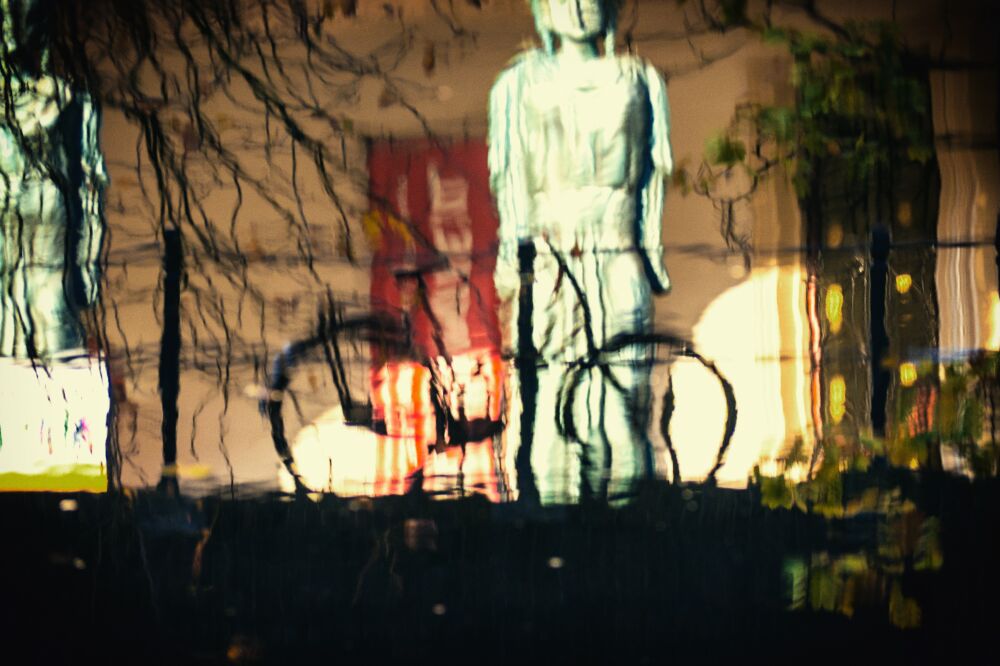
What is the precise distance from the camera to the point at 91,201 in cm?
277

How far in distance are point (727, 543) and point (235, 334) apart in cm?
181

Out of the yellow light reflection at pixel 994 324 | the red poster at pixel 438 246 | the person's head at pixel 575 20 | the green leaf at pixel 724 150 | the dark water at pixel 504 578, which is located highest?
the person's head at pixel 575 20

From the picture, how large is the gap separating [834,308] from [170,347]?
7.41ft

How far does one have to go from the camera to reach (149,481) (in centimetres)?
275

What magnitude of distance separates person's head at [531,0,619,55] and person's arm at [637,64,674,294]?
20 centimetres

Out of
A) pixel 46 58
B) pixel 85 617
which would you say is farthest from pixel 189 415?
pixel 46 58

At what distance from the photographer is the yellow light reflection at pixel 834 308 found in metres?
2.67

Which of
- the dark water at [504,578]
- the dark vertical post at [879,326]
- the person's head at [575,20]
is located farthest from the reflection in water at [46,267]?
the dark vertical post at [879,326]

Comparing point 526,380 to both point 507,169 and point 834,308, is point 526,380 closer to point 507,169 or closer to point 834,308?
point 507,169

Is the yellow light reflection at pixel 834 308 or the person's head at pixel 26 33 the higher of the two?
the person's head at pixel 26 33

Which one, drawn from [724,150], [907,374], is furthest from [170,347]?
[907,374]

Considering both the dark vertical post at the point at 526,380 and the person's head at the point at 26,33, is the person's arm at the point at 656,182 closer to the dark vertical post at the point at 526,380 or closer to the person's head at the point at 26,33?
the dark vertical post at the point at 526,380

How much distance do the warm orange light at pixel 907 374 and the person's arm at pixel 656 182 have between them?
2.69 feet

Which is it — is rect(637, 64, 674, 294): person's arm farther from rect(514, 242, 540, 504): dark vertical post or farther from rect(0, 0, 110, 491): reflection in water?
A: rect(0, 0, 110, 491): reflection in water
